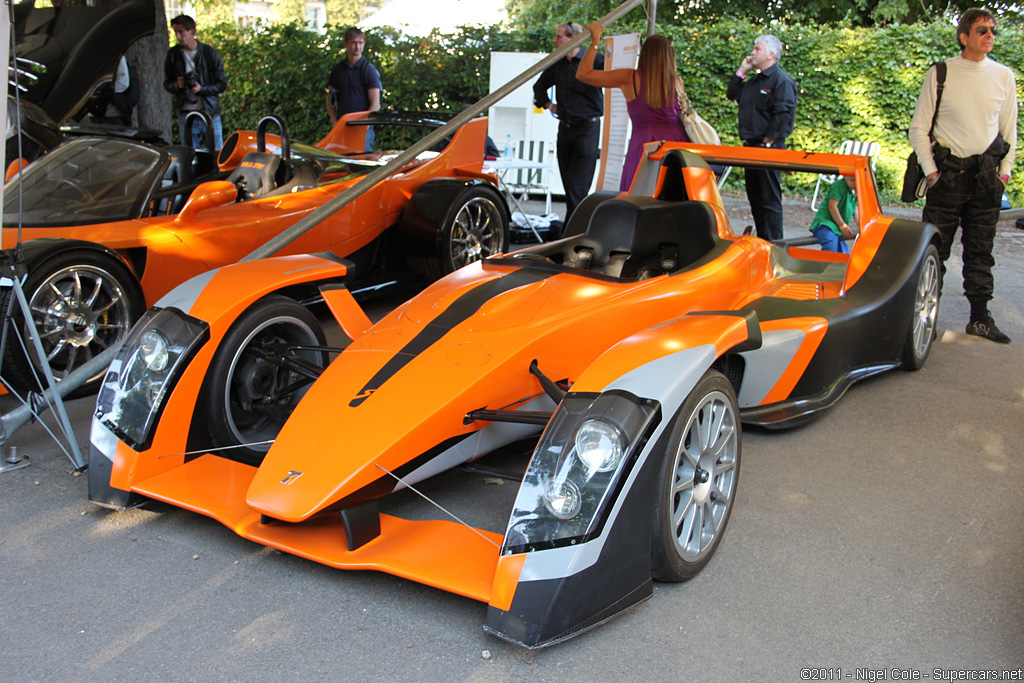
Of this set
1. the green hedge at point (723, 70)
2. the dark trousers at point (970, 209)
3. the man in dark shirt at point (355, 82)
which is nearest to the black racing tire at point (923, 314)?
the dark trousers at point (970, 209)

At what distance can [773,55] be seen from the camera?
22.3 feet

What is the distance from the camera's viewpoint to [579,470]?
2275 mm

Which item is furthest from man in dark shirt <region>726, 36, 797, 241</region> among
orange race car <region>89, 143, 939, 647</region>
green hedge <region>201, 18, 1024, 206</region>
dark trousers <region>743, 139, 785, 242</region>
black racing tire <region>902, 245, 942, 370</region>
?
green hedge <region>201, 18, 1024, 206</region>

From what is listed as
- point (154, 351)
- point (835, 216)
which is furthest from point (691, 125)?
point (154, 351)

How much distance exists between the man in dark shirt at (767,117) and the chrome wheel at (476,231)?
2036 mm

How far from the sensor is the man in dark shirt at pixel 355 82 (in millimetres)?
8844

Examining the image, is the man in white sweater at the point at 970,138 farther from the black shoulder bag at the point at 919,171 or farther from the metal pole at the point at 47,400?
the metal pole at the point at 47,400

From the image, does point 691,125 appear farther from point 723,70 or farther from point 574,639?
point 723,70

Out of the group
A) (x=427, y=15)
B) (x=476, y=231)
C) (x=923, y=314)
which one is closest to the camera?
(x=923, y=314)

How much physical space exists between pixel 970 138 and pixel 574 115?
3.21 meters

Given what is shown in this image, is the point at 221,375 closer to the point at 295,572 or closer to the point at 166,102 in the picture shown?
the point at 295,572

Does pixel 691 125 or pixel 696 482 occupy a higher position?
pixel 691 125

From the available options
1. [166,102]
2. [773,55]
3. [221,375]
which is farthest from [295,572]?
[166,102]

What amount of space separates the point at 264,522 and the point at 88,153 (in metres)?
3.60
